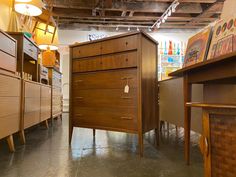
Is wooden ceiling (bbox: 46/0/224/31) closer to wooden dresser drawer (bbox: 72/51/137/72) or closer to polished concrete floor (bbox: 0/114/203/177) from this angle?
wooden dresser drawer (bbox: 72/51/137/72)

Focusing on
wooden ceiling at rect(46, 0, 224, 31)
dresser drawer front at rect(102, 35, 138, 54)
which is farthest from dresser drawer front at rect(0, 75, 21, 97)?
wooden ceiling at rect(46, 0, 224, 31)

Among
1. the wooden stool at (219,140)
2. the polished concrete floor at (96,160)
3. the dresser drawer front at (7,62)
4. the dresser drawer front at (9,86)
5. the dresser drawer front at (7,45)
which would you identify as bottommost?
the polished concrete floor at (96,160)

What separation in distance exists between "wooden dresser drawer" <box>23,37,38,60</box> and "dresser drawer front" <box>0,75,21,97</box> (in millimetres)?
576

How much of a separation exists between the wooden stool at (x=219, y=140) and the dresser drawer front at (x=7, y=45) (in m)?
1.78

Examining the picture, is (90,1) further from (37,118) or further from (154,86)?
(154,86)

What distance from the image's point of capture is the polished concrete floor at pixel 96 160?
1.38m

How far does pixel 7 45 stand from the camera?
1.91 metres

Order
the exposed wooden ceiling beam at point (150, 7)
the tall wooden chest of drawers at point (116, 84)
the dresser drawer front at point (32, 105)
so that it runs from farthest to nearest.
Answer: the exposed wooden ceiling beam at point (150, 7), the dresser drawer front at point (32, 105), the tall wooden chest of drawers at point (116, 84)

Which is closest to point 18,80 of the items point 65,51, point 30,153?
point 30,153

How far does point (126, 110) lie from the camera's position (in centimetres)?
189

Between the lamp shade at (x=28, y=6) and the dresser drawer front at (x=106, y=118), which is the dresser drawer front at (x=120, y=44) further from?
the lamp shade at (x=28, y=6)

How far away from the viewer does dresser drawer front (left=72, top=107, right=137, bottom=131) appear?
1851 millimetres

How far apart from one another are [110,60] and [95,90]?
0.35 m

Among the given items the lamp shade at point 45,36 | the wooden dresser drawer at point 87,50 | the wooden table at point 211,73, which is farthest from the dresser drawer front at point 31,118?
the wooden table at point 211,73
